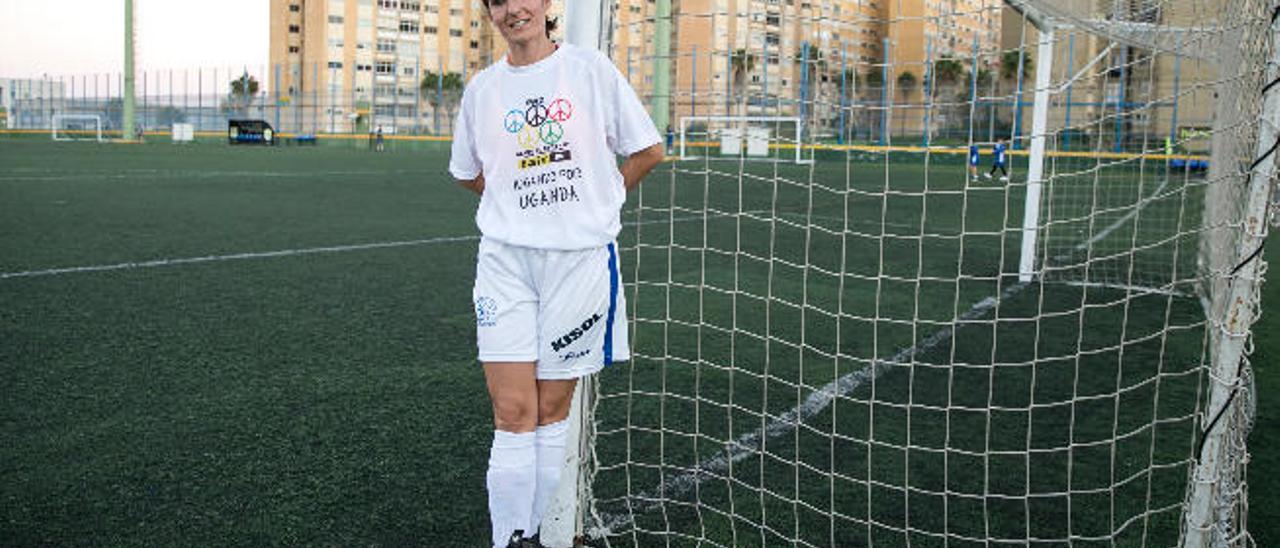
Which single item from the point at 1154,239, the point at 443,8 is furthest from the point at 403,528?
the point at 443,8

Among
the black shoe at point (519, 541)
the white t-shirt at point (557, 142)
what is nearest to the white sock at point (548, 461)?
the black shoe at point (519, 541)

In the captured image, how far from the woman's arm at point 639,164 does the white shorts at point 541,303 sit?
9.2 inches

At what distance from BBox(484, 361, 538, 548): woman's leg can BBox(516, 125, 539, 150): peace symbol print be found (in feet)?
1.84

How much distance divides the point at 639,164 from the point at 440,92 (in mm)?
49347

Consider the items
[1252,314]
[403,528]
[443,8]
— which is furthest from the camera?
[443,8]

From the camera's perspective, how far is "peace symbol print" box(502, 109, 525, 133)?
101 inches

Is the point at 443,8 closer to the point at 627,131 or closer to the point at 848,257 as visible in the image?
the point at 848,257

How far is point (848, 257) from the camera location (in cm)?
945

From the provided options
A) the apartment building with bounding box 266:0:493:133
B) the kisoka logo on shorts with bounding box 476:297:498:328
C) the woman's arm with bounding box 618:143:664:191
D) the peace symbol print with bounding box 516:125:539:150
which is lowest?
the kisoka logo on shorts with bounding box 476:297:498:328

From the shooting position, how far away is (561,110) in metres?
2.53

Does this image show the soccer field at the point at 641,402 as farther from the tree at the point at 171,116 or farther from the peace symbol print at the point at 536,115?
the tree at the point at 171,116

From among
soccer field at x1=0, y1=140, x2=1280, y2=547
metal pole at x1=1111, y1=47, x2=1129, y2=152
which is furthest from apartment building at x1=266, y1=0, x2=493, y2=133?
soccer field at x1=0, y1=140, x2=1280, y2=547

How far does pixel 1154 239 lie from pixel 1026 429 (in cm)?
988

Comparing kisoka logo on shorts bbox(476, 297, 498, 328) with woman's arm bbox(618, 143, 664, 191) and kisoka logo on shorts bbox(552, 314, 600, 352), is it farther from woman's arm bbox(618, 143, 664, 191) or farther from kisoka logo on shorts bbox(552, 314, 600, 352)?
Result: woman's arm bbox(618, 143, 664, 191)
